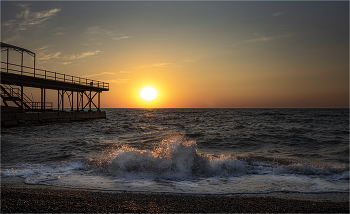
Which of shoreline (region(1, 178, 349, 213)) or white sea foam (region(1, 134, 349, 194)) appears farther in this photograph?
white sea foam (region(1, 134, 349, 194))

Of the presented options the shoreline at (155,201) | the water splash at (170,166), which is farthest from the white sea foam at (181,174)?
the shoreline at (155,201)

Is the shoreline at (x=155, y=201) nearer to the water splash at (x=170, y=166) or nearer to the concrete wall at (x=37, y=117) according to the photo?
the water splash at (x=170, y=166)

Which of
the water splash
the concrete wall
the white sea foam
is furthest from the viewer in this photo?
the concrete wall

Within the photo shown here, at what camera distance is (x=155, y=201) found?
434cm

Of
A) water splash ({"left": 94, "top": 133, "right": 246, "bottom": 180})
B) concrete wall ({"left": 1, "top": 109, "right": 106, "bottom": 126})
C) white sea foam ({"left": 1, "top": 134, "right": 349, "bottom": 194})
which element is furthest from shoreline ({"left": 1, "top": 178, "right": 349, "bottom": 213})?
concrete wall ({"left": 1, "top": 109, "right": 106, "bottom": 126})

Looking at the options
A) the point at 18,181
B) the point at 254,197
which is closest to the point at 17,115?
the point at 18,181

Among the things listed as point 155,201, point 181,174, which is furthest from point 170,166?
point 155,201

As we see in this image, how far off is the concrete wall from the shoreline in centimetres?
2079

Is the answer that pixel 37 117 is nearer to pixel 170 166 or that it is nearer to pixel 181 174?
pixel 170 166

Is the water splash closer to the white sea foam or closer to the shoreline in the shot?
the white sea foam

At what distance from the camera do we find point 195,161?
24.3 ft

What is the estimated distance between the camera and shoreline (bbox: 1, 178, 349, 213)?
3879 millimetres

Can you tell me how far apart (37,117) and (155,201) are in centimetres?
2629

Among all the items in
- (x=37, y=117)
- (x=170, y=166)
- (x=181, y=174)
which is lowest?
(x=181, y=174)
